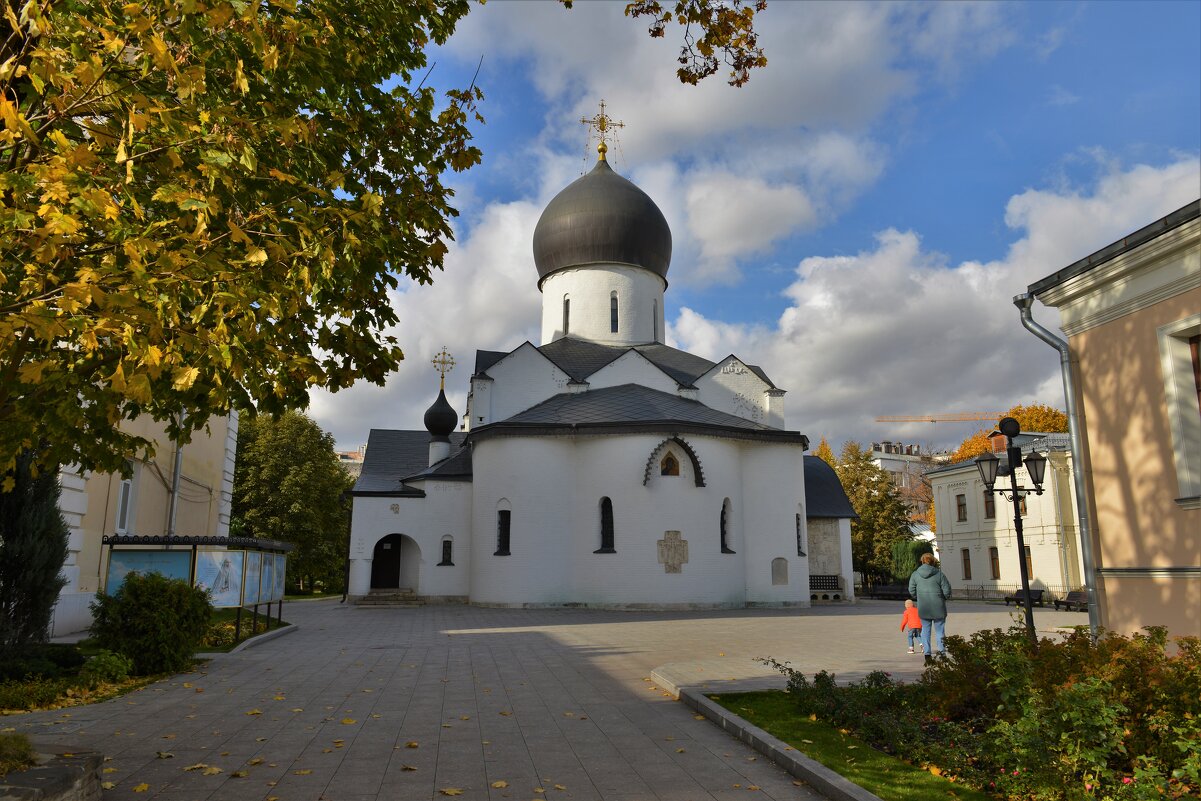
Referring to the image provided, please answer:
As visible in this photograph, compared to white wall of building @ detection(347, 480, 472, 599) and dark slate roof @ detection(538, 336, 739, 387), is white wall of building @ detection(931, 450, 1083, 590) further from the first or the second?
white wall of building @ detection(347, 480, 472, 599)

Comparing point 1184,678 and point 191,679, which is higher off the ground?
point 1184,678

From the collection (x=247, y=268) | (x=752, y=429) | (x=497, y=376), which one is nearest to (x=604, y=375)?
(x=497, y=376)

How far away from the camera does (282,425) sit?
44000 mm

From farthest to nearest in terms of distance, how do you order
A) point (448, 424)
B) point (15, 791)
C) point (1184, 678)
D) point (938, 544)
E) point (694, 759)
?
point (938, 544), point (448, 424), point (694, 759), point (1184, 678), point (15, 791)

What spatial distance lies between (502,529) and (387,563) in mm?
8010

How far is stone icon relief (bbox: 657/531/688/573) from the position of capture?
25781 mm

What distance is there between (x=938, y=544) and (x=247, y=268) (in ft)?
143

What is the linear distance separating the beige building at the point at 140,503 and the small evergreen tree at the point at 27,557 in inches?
25.7

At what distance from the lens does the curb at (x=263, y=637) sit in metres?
13.9

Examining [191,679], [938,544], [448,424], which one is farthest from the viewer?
[938,544]

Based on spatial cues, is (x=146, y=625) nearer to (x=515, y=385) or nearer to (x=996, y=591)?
(x=515, y=385)

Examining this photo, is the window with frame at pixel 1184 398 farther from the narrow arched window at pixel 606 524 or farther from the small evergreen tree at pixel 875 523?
the small evergreen tree at pixel 875 523

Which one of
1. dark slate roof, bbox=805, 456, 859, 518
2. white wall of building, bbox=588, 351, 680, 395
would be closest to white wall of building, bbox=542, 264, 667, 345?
white wall of building, bbox=588, 351, 680, 395

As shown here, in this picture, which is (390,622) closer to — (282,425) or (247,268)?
(247,268)
